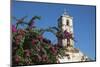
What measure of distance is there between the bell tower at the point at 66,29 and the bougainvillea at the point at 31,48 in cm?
9

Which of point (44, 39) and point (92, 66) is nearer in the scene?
point (44, 39)

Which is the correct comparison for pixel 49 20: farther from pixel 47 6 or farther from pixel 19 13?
pixel 19 13

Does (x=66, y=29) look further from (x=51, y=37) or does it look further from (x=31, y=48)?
(x=31, y=48)

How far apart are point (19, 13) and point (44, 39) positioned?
381 mm

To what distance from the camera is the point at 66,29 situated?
2854 mm

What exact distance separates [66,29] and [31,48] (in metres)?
0.45

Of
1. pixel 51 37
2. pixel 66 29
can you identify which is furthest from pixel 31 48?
pixel 66 29

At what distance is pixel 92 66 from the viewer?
2.97 metres

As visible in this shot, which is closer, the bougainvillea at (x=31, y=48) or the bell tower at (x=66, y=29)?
the bougainvillea at (x=31, y=48)

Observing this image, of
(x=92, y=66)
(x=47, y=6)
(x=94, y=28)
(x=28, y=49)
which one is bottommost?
(x=92, y=66)

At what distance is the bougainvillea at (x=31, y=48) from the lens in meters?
2.61

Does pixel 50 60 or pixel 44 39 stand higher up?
pixel 44 39

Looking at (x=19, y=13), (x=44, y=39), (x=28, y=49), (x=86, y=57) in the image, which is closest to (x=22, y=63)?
(x=28, y=49)

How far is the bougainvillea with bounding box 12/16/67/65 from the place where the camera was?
8.57 feet
